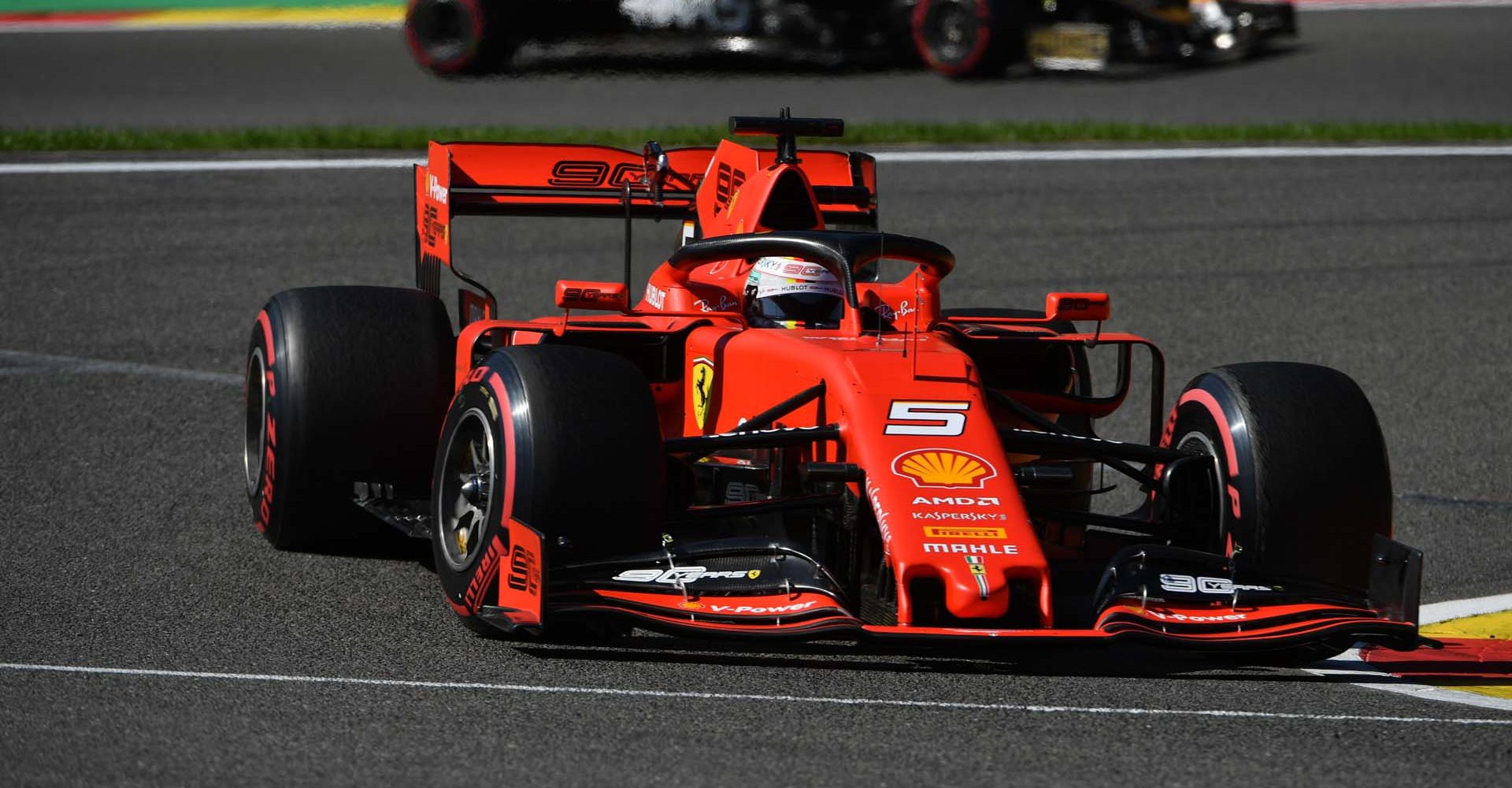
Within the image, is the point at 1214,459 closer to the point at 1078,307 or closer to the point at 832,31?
the point at 1078,307

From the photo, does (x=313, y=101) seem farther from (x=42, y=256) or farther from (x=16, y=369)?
(x=16, y=369)

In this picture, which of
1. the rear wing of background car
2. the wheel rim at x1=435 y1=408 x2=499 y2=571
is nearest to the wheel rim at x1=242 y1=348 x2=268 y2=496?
the rear wing of background car

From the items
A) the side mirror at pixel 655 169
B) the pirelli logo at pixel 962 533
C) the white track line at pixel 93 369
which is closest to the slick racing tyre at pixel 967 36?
the white track line at pixel 93 369

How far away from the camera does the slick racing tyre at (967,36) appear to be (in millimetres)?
17922

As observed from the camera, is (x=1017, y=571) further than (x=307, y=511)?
No

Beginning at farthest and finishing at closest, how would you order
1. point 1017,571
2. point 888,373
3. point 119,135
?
point 119,135 < point 888,373 < point 1017,571

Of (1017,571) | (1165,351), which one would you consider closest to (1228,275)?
(1165,351)

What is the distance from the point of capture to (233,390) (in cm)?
1032

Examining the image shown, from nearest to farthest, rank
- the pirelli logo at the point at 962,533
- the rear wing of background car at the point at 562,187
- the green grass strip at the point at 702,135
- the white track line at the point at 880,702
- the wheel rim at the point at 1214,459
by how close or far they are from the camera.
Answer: the white track line at the point at 880,702, the pirelli logo at the point at 962,533, the wheel rim at the point at 1214,459, the rear wing of background car at the point at 562,187, the green grass strip at the point at 702,135

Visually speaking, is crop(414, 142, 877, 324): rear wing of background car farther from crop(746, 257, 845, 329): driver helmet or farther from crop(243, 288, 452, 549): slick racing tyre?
crop(746, 257, 845, 329): driver helmet

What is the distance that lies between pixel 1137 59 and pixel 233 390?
35.7ft

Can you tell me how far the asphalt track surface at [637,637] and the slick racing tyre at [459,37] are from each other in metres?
3.23

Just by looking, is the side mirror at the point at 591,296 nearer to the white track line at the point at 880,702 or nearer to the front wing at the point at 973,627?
the front wing at the point at 973,627

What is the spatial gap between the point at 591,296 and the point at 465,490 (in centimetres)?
81
